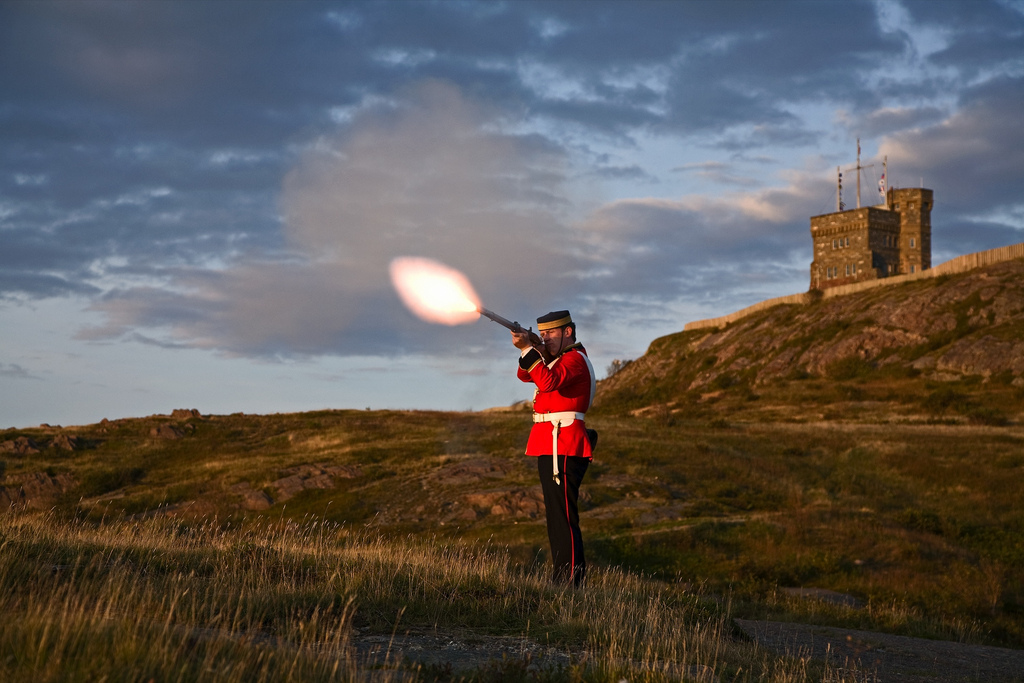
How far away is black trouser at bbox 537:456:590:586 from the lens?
980 centimetres

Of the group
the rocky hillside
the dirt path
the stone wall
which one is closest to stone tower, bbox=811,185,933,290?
the stone wall

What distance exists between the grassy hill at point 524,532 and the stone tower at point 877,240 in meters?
42.1

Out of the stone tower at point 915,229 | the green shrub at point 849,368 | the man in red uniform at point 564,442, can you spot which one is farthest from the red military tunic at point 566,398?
the stone tower at point 915,229

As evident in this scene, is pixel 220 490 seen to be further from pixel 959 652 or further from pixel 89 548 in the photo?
pixel 959 652

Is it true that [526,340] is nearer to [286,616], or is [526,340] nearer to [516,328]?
[516,328]

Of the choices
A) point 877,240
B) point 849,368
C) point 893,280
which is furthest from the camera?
point 877,240

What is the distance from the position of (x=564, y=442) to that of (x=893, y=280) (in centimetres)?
7704

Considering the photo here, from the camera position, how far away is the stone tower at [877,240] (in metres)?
105

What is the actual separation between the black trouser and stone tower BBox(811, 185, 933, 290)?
104258mm

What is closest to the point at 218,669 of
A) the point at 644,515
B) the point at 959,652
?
the point at 959,652

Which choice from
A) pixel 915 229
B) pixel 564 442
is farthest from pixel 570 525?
pixel 915 229

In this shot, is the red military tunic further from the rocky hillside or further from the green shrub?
the green shrub

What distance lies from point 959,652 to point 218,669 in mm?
8509

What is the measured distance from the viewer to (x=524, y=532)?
770 inches
